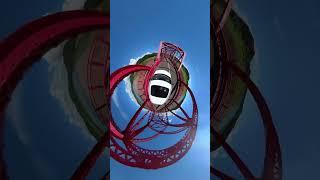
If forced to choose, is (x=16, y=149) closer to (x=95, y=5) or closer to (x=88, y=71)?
(x=88, y=71)

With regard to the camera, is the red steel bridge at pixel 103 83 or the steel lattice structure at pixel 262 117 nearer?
the red steel bridge at pixel 103 83

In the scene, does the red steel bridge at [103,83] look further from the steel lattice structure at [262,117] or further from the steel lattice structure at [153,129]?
the steel lattice structure at [262,117]

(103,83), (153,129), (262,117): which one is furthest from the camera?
(153,129)

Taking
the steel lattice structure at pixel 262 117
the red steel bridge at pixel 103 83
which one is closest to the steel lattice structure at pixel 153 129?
the red steel bridge at pixel 103 83

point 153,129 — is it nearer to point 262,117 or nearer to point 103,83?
point 103,83

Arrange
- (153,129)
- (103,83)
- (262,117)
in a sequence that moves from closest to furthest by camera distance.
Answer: (103,83), (262,117), (153,129)

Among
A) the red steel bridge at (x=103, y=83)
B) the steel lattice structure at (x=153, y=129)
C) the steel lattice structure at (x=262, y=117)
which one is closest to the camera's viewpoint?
the red steel bridge at (x=103, y=83)

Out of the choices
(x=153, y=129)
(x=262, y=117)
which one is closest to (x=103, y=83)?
(x=153, y=129)

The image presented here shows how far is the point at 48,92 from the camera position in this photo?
3234 millimetres

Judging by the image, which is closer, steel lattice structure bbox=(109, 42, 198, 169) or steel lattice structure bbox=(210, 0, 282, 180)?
steel lattice structure bbox=(210, 0, 282, 180)

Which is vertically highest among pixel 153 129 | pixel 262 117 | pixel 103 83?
pixel 103 83

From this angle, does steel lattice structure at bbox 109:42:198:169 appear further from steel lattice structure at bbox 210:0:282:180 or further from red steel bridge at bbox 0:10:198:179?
steel lattice structure at bbox 210:0:282:180

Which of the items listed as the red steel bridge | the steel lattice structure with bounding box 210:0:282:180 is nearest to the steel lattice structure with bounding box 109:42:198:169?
the red steel bridge

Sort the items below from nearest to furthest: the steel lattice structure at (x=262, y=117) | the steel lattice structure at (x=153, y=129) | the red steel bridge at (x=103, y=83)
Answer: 1. the red steel bridge at (x=103, y=83)
2. the steel lattice structure at (x=262, y=117)
3. the steel lattice structure at (x=153, y=129)
